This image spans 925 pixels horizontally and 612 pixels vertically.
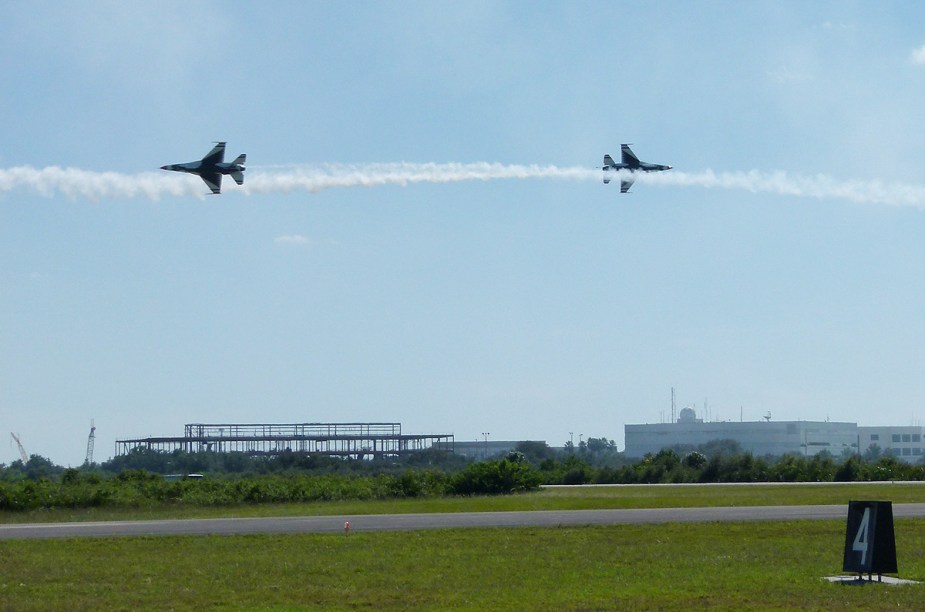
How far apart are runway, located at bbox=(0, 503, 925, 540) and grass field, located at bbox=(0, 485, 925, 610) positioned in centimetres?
279

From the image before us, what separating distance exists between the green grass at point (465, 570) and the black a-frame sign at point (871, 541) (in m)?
0.64

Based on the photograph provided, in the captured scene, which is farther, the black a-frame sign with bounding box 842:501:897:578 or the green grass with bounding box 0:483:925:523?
the green grass with bounding box 0:483:925:523

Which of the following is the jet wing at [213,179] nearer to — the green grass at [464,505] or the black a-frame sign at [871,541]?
the green grass at [464,505]

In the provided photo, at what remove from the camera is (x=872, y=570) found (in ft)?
67.3

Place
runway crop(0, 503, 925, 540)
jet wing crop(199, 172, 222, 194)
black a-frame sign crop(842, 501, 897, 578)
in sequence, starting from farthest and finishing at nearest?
jet wing crop(199, 172, 222, 194), runway crop(0, 503, 925, 540), black a-frame sign crop(842, 501, 897, 578)

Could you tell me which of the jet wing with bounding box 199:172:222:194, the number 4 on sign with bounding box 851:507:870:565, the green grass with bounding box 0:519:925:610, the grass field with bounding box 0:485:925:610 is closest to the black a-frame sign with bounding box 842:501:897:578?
the number 4 on sign with bounding box 851:507:870:565

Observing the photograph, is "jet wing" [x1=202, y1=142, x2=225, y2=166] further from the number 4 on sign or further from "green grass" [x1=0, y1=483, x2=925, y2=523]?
the number 4 on sign

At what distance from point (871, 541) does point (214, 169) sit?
3541 cm

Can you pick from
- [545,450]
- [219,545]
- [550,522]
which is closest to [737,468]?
[550,522]

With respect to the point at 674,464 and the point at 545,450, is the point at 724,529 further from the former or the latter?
the point at 545,450

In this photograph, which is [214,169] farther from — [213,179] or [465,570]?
[465,570]

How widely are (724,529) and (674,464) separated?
5918 cm

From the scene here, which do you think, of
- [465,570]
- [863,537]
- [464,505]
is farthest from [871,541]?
[464,505]

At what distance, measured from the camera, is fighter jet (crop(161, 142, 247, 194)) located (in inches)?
1898
